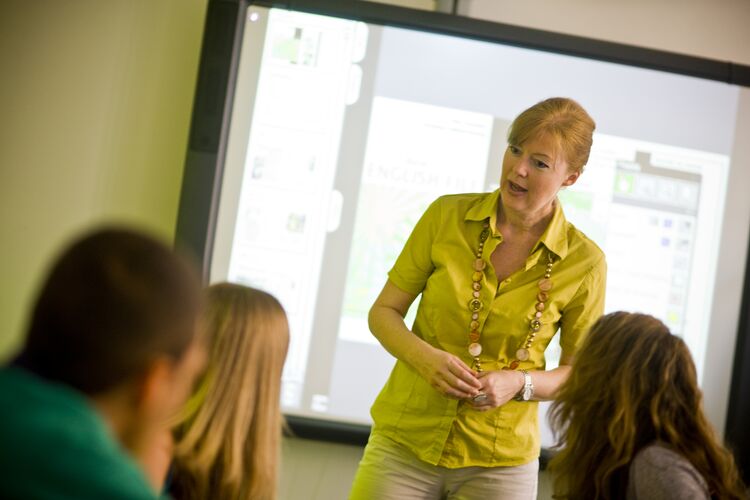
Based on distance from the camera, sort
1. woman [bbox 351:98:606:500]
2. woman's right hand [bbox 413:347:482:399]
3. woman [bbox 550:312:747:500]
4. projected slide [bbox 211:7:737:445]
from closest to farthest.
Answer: woman [bbox 550:312:747:500] < woman's right hand [bbox 413:347:482:399] < woman [bbox 351:98:606:500] < projected slide [bbox 211:7:737:445]

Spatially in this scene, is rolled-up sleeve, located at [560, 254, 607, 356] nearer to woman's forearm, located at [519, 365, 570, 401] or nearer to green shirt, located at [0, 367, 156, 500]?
woman's forearm, located at [519, 365, 570, 401]

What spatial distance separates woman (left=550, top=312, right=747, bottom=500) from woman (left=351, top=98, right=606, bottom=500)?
10.7 inches

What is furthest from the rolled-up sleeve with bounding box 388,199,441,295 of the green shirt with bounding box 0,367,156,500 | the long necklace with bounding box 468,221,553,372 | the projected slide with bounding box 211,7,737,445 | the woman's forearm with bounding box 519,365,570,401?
the green shirt with bounding box 0,367,156,500

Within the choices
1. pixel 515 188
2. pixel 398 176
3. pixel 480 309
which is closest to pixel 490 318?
pixel 480 309

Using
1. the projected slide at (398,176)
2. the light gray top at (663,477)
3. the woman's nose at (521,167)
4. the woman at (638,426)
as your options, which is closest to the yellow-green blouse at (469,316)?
the woman's nose at (521,167)

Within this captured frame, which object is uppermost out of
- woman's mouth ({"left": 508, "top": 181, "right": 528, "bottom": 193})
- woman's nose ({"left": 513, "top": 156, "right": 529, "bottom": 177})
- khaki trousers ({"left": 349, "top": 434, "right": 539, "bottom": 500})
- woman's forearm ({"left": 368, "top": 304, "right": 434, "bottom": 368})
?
woman's nose ({"left": 513, "top": 156, "right": 529, "bottom": 177})

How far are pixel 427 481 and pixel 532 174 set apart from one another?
757mm

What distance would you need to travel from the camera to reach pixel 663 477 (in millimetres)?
1529

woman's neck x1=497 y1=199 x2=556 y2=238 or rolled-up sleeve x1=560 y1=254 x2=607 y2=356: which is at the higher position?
woman's neck x1=497 y1=199 x2=556 y2=238

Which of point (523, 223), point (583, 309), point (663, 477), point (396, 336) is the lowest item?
point (663, 477)

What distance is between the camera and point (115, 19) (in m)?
3.04

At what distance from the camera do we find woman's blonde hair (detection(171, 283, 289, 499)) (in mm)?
1438

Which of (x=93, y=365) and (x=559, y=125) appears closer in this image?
(x=93, y=365)

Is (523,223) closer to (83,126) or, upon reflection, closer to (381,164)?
(381,164)
